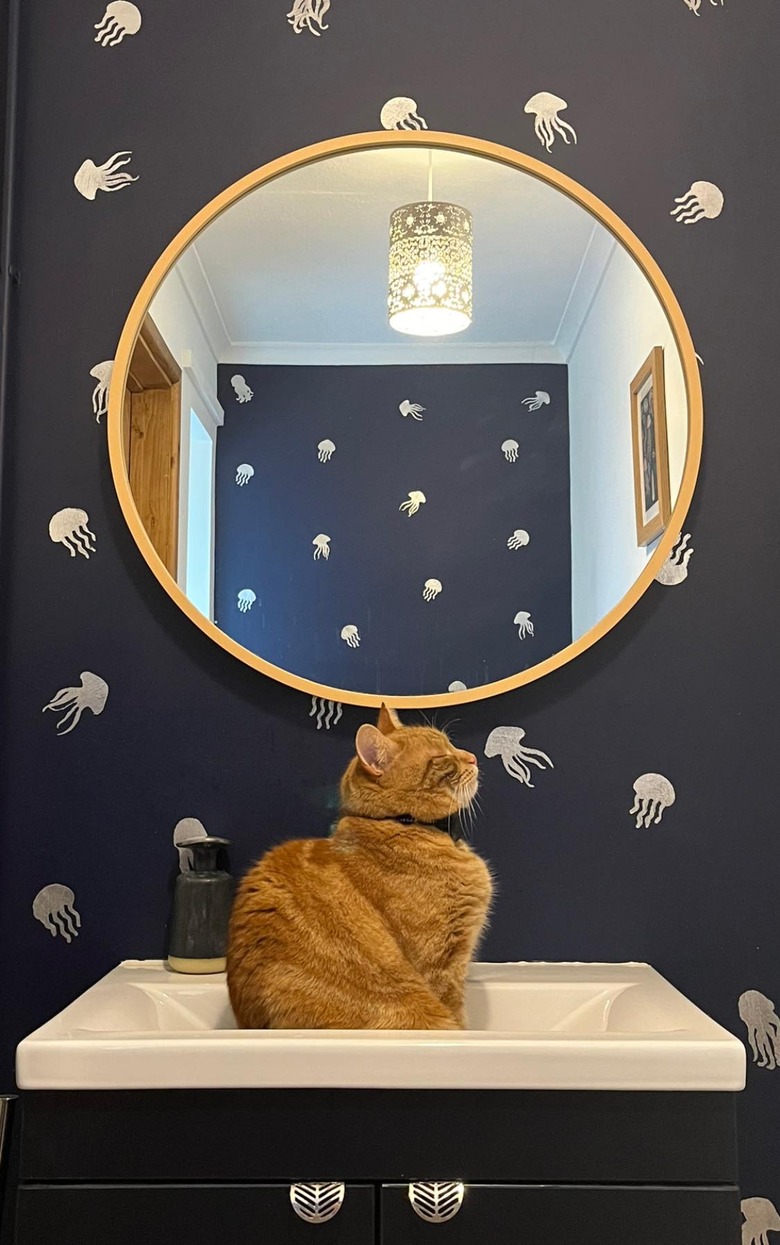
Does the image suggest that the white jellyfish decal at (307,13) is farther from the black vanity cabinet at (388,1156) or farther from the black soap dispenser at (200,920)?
the black vanity cabinet at (388,1156)

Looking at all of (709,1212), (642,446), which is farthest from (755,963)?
(642,446)

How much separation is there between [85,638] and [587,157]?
1022 millimetres

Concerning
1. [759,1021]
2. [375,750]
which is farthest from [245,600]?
[759,1021]

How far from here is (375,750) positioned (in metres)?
1.41

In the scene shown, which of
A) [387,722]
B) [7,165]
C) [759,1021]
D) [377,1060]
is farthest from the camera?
[7,165]

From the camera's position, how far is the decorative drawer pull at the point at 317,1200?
3.71 feet

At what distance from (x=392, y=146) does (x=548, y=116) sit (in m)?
0.24

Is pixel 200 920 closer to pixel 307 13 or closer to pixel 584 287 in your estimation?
pixel 584 287

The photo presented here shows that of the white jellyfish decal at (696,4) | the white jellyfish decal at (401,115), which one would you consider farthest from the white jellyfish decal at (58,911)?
the white jellyfish decal at (696,4)

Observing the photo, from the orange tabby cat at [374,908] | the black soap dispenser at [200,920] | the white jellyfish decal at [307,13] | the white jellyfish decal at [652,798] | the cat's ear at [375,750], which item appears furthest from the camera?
the white jellyfish decal at [307,13]

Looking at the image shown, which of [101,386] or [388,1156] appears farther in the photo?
[101,386]

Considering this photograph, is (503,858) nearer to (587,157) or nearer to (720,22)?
(587,157)

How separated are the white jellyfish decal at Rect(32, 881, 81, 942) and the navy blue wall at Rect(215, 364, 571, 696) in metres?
0.44

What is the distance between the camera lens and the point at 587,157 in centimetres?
172
